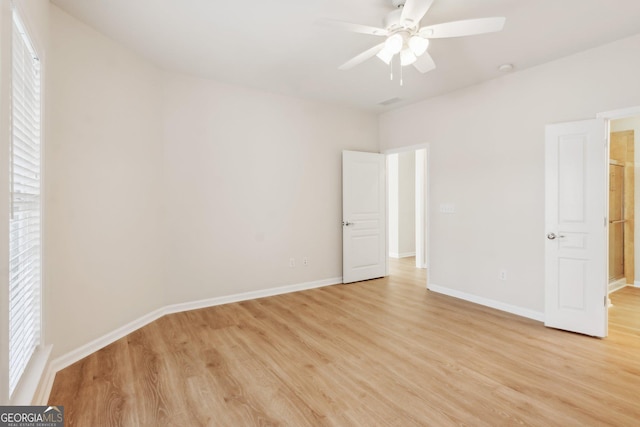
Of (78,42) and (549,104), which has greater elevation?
(78,42)

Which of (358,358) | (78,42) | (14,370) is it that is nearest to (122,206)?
(78,42)

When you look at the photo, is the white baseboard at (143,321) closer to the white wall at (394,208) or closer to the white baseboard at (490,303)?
the white baseboard at (490,303)

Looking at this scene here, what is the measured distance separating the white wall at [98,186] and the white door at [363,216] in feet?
8.84

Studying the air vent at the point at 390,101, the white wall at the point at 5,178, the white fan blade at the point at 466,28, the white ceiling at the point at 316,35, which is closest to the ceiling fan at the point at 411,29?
the white fan blade at the point at 466,28

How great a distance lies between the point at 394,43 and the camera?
2.30m

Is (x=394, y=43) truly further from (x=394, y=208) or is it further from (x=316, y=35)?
(x=394, y=208)

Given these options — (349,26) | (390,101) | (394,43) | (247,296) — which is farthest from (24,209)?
(390,101)

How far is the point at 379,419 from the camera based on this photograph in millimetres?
1880

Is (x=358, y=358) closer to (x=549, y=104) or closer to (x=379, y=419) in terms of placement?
(x=379, y=419)

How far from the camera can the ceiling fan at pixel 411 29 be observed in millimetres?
2047

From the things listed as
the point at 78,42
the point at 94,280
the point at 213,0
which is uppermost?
the point at 213,0

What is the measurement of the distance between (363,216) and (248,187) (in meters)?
1.99

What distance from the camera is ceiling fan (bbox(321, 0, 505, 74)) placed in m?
2.05

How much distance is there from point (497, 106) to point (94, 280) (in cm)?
469
